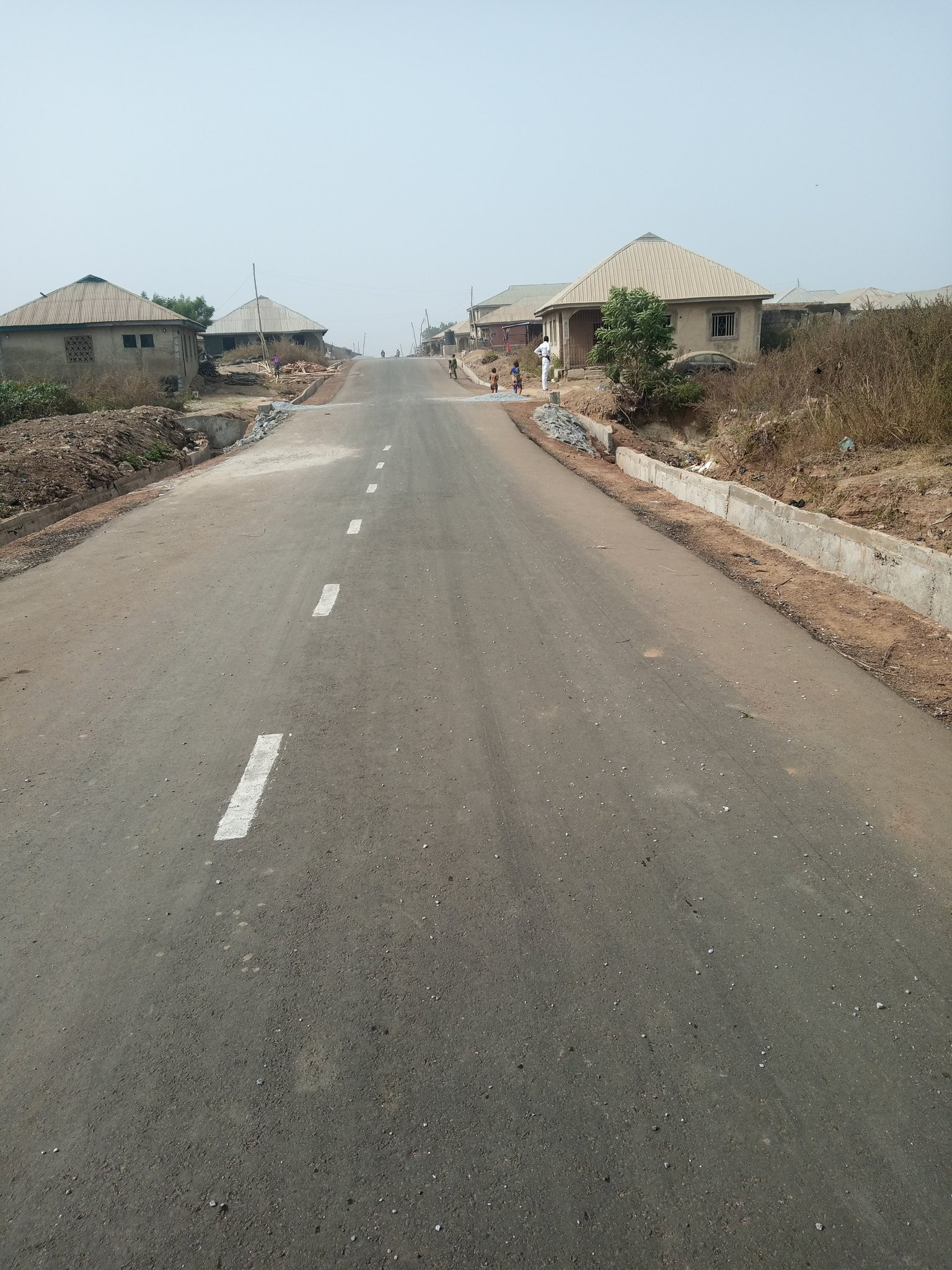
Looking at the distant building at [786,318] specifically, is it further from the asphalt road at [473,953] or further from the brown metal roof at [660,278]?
the asphalt road at [473,953]

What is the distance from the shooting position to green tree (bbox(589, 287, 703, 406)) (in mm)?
27719

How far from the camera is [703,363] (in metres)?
36.3

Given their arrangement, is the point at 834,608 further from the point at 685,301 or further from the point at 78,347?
the point at 78,347

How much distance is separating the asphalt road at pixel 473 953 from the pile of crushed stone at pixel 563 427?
15.8 metres

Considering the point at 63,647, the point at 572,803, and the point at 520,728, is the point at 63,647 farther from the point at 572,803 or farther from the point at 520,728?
the point at 572,803

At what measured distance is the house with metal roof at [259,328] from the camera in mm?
73812

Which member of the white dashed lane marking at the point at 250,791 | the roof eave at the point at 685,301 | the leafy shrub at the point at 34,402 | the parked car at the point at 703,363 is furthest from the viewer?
the roof eave at the point at 685,301

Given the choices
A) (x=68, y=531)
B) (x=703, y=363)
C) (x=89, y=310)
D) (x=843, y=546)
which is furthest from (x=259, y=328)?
(x=843, y=546)

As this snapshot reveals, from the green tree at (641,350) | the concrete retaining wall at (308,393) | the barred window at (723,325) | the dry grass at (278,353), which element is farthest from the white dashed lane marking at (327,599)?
the dry grass at (278,353)

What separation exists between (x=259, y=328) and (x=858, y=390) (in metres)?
66.5

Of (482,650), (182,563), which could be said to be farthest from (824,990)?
(182,563)

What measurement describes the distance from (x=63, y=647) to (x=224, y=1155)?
21.7ft

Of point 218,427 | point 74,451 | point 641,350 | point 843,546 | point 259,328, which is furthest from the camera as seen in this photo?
point 259,328

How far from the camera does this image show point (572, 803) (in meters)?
5.48
